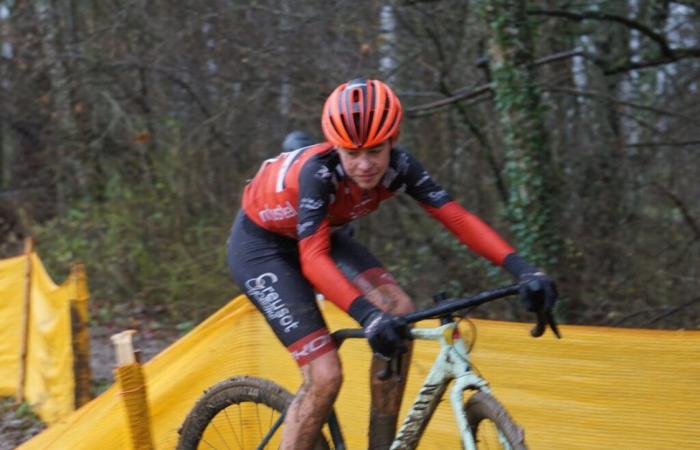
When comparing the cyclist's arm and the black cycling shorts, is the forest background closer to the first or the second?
the black cycling shorts

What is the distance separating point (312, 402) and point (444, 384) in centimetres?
60

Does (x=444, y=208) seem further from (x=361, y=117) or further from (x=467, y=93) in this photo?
(x=467, y=93)

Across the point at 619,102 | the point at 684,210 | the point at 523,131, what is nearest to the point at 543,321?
the point at 523,131

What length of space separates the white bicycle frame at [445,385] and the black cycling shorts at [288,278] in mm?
474

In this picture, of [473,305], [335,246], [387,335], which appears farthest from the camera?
[335,246]

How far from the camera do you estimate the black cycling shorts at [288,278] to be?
3.90 m

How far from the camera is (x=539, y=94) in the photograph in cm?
774

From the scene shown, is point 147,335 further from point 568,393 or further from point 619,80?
point 568,393

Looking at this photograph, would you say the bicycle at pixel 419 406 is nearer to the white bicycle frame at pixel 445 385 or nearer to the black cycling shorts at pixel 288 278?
the white bicycle frame at pixel 445 385

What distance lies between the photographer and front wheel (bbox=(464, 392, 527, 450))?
3.26 m

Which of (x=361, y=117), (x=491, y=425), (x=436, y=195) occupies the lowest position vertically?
(x=491, y=425)

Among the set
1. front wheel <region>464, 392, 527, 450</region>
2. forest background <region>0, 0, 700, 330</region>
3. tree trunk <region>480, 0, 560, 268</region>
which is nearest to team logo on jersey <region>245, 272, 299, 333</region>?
front wheel <region>464, 392, 527, 450</region>

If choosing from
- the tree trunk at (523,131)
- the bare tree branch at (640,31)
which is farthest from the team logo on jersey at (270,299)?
the bare tree branch at (640,31)

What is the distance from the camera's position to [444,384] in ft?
11.9
